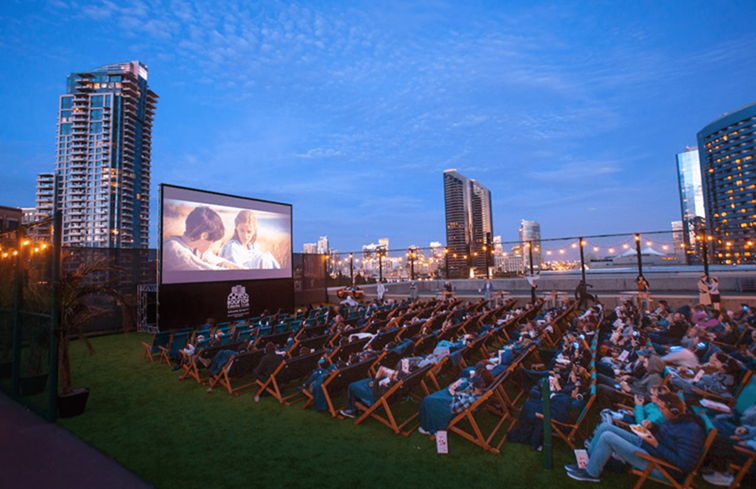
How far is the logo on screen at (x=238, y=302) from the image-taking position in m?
15.2

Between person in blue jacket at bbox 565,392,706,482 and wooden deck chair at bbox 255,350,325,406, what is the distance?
4146 millimetres

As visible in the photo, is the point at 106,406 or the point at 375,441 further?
the point at 106,406

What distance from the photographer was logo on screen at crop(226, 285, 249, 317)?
15219mm

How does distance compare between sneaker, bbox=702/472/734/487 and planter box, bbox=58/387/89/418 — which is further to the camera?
planter box, bbox=58/387/89/418

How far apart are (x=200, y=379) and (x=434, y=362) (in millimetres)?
4701

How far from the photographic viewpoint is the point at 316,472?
388 centimetres

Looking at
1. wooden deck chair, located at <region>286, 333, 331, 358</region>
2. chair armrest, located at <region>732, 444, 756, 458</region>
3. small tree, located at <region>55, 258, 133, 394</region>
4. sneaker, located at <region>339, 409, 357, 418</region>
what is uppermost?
small tree, located at <region>55, 258, 133, 394</region>

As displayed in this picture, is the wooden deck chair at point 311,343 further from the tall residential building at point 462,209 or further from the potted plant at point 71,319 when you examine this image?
the tall residential building at point 462,209

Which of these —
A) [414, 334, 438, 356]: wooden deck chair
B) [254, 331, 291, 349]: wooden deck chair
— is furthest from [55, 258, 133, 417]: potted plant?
[414, 334, 438, 356]: wooden deck chair

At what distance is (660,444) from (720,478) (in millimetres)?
771

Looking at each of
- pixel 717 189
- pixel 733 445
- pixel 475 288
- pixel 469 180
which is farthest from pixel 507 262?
pixel 717 189

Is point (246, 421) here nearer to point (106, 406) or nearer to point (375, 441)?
point (375, 441)

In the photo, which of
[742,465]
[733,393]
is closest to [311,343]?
[742,465]

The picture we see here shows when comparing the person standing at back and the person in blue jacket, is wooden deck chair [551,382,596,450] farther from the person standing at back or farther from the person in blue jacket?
the person standing at back
